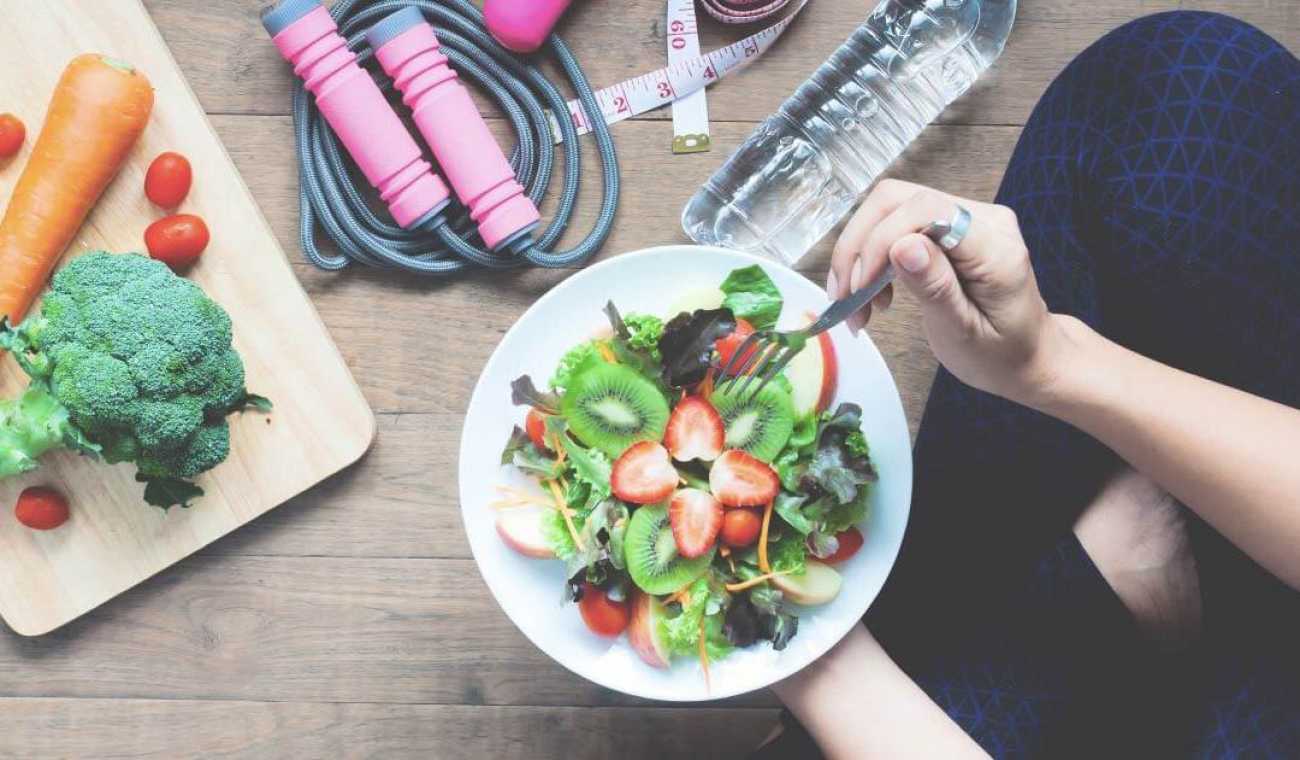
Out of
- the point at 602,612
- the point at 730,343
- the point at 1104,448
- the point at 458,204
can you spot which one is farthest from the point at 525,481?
the point at 1104,448

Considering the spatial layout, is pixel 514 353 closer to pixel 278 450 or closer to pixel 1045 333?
pixel 278 450

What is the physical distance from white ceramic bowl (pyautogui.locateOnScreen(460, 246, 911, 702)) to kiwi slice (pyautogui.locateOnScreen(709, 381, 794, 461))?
9 centimetres

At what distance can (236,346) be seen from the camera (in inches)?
50.5

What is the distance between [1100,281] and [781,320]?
13.6 inches

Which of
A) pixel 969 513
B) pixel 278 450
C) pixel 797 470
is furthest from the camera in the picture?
pixel 278 450

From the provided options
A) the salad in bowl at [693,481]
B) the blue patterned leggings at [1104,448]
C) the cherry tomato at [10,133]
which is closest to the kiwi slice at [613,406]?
the salad in bowl at [693,481]

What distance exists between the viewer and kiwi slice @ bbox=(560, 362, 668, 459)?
42.4 inches

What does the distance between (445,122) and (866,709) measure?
809 mm

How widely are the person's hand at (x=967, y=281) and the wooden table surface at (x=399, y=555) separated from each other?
1.45 ft

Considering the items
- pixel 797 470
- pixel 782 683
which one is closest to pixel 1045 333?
pixel 797 470

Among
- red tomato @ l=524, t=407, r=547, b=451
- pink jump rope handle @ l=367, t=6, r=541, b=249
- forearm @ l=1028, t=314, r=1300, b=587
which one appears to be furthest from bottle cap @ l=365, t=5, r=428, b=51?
forearm @ l=1028, t=314, r=1300, b=587

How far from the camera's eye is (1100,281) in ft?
3.75

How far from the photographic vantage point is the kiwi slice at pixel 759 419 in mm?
1072

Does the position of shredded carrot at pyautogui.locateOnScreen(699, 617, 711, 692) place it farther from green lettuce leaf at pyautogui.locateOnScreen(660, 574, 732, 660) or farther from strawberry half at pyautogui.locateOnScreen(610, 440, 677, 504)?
strawberry half at pyautogui.locateOnScreen(610, 440, 677, 504)
